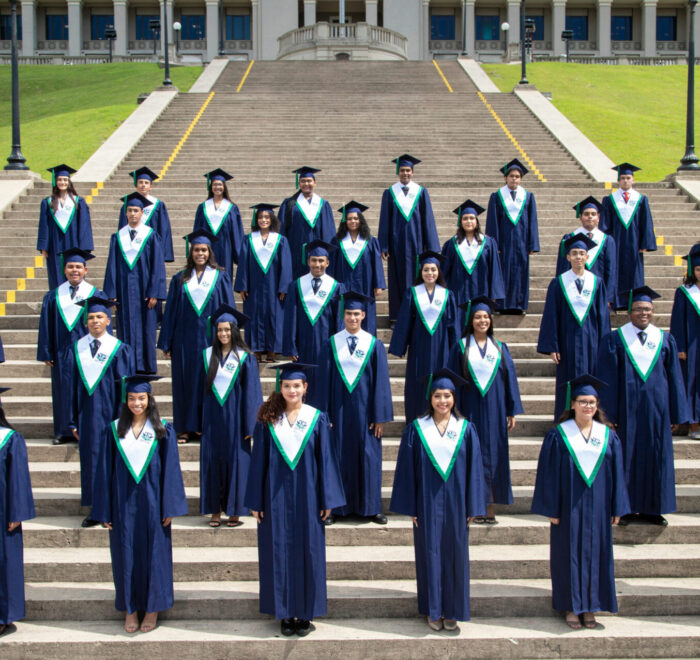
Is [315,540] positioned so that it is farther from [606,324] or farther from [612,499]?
[606,324]

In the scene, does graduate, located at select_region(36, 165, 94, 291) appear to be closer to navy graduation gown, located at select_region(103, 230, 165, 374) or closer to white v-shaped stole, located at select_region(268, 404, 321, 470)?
navy graduation gown, located at select_region(103, 230, 165, 374)

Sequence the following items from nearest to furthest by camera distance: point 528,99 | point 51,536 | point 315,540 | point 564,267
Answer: point 315,540, point 51,536, point 564,267, point 528,99

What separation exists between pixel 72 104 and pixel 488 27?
29.6 meters

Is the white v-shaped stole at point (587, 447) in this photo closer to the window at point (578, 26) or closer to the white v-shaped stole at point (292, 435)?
the white v-shaped stole at point (292, 435)

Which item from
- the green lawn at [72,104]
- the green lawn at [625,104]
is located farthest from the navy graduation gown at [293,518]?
the green lawn at [625,104]

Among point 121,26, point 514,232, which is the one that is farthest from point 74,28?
point 514,232

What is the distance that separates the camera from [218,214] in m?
9.39

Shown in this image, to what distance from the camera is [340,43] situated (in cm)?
3572

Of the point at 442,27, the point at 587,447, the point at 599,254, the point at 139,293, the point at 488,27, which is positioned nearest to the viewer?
the point at 587,447

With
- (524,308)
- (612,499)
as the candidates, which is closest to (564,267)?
(524,308)

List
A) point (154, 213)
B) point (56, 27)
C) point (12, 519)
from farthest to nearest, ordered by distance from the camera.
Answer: point (56, 27)
point (154, 213)
point (12, 519)

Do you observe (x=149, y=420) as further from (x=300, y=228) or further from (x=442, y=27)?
(x=442, y=27)

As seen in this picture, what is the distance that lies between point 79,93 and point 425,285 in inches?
842

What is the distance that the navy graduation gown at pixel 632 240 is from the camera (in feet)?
31.7
